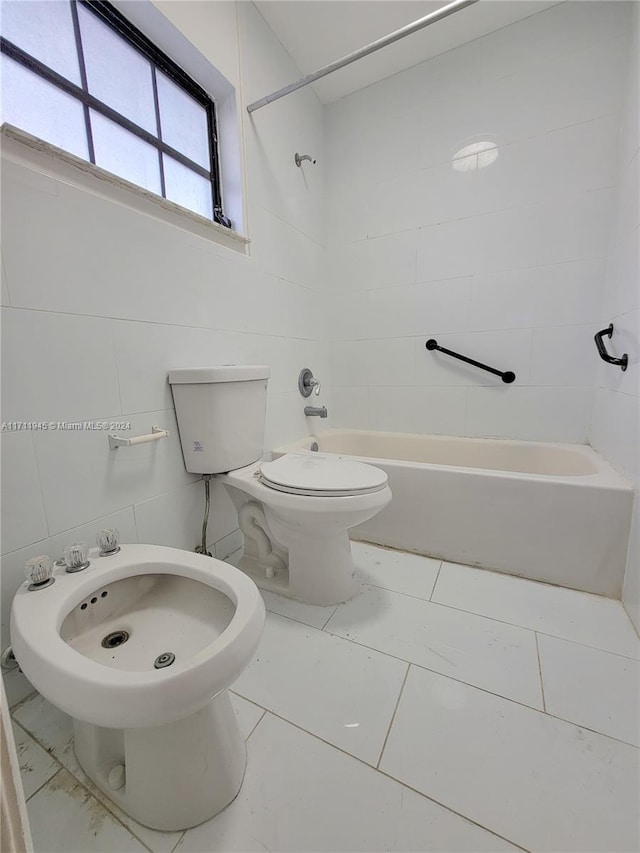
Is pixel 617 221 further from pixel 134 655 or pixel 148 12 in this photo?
pixel 134 655

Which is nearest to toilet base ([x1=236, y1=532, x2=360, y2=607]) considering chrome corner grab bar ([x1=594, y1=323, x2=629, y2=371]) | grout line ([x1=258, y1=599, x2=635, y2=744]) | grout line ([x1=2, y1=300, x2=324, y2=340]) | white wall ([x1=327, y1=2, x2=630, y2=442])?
grout line ([x1=258, y1=599, x2=635, y2=744])

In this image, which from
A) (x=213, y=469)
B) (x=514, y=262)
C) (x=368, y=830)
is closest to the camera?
(x=368, y=830)

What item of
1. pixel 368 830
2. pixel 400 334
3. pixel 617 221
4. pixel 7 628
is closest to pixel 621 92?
pixel 617 221

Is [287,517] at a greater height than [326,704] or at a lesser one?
greater

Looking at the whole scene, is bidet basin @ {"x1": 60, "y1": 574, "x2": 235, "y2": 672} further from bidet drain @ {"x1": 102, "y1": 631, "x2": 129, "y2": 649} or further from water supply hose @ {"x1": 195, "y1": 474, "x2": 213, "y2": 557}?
water supply hose @ {"x1": 195, "y1": 474, "x2": 213, "y2": 557}

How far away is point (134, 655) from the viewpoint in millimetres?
727

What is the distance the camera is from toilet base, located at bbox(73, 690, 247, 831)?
1.97 ft

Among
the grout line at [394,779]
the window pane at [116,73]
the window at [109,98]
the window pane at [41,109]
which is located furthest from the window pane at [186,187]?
the grout line at [394,779]

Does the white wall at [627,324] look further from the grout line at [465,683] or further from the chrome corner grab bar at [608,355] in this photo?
the grout line at [465,683]

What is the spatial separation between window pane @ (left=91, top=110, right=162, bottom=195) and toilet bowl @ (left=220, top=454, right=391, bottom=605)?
1.06 metres

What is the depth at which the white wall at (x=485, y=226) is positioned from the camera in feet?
4.77

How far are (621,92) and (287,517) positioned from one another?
2132 millimetres

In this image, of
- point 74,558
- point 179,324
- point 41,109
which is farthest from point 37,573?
point 41,109

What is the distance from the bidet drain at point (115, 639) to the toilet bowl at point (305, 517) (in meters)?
0.48
